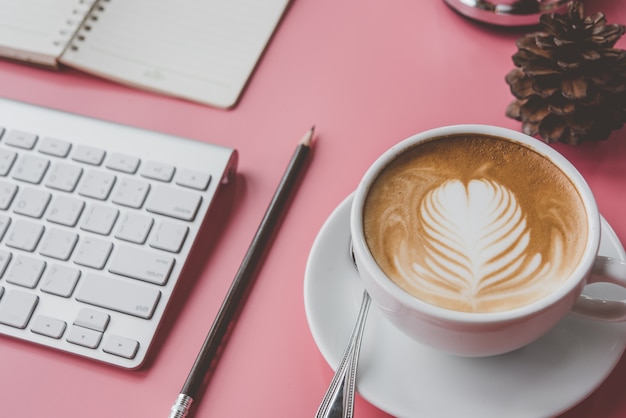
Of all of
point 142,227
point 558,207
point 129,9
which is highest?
point 129,9

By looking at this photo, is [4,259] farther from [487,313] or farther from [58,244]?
[487,313]

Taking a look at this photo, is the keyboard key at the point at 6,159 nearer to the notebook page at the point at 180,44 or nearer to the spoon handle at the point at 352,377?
the notebook page at the point at 180,44

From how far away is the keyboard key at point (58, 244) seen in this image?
22.1 inches

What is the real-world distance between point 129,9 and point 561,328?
59cm

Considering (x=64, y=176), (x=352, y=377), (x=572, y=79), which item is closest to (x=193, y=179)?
(x=64, y=176)

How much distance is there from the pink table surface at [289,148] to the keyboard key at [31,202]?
0.12 meters

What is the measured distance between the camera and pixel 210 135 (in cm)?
66

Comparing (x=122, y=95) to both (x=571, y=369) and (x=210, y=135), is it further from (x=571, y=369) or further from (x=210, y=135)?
(x=571, y=369)

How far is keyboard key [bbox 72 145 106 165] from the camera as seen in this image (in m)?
0.61

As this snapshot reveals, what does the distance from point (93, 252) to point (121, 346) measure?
0.32 feet

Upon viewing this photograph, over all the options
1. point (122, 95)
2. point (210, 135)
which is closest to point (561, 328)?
point (210, 135)

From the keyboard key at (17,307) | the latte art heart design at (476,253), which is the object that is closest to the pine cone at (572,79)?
the latte art heart design at (476,253)

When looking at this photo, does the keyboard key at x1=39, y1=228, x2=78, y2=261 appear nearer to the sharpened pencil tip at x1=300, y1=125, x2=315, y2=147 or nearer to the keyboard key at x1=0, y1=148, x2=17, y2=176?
the keyboard key at x1=0, y1=148, x2=17, y2=176

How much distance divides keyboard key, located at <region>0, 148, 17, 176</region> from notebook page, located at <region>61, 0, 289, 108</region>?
0.13 metres
